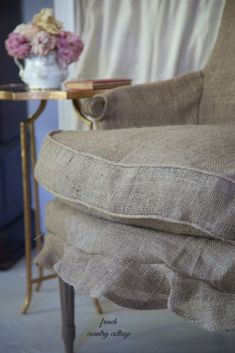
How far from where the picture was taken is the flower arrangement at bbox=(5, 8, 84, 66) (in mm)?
1402

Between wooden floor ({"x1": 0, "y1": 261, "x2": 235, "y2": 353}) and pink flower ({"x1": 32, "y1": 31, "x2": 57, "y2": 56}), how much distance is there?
725mm

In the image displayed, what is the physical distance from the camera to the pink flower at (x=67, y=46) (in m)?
1.44

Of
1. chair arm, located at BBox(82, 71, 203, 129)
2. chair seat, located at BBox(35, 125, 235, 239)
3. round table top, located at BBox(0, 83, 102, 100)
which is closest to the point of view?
chair seat, located at BBox(35, 125, 235, 239)

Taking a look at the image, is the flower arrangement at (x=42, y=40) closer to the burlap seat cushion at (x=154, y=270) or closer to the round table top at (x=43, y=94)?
the round table top at (x=43, y=94)

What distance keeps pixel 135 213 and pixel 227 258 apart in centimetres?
A: 17

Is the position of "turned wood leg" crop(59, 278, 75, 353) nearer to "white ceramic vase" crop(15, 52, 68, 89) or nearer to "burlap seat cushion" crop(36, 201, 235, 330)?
"burlap seat cushion" crop(36, 201, 235, 330)

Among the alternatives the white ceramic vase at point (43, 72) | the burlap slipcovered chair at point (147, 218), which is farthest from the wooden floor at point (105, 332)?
the white ceramic vase at point (43, 72)

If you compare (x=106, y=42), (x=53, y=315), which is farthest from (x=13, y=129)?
(x=53, y=315)

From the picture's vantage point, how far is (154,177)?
844 mm

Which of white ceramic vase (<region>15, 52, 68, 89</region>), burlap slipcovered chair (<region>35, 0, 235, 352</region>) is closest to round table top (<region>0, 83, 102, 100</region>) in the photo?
white ceramic vase (<region>15, 52, 68, 89</region>)

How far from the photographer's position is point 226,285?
31.3 inches

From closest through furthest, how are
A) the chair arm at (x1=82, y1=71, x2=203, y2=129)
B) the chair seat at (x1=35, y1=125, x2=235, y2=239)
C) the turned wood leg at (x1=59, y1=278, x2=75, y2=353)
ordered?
the chair seat at (x1=35, y1=125, x2=235, y2=239)
the turned wood leg at (x1=59, y1=278, x2=75, y2=353)
the chair arm at (x1=82, y1=71, x2=203, y2=129)

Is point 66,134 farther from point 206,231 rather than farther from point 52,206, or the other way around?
point 206,231

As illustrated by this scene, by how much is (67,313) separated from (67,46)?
2.39 feet
